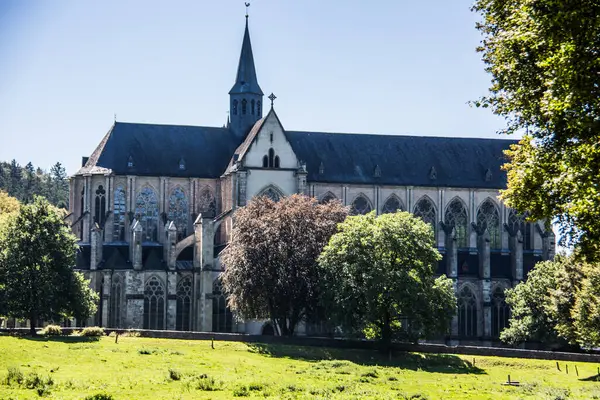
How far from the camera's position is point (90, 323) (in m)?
75.9

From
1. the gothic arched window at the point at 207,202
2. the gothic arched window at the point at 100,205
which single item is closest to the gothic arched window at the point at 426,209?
the gothic arched window at the point at 207,202

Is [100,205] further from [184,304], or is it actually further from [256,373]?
[256,373]

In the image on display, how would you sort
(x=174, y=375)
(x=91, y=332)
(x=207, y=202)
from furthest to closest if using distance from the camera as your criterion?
(x=207, y=202)
(x=91, y=332)
(x=174, y=375)

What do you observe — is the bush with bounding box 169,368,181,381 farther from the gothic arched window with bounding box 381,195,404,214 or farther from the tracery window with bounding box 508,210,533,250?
the tracery window with bounding box 508,210,533,250

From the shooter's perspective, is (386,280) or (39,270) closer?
(386,280)

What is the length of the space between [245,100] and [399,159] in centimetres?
1487

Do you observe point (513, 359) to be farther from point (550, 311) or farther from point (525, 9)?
point (525, 9)

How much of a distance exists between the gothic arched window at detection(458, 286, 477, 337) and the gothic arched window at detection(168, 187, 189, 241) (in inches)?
949

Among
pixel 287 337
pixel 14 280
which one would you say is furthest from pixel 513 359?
pixel 14 280

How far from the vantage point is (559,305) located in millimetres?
67062

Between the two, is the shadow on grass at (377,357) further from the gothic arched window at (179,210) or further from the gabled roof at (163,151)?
the gabled roof at (163,151)

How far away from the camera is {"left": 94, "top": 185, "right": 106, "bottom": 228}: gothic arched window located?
83500 mm

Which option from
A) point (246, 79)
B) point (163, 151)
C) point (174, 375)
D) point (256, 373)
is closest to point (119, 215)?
point (163, 151)

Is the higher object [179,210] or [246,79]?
[246,79]
